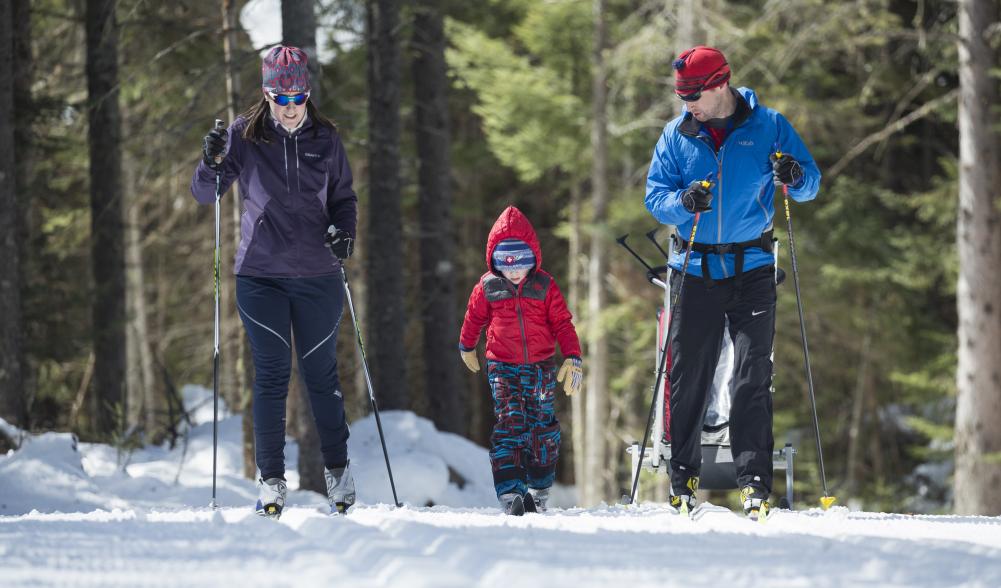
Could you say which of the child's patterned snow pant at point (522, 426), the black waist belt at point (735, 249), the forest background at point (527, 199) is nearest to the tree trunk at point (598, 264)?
the forest background at point (527, 199)

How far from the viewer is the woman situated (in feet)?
18.7

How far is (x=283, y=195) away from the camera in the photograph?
5.75 metres

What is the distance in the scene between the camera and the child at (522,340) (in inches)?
245

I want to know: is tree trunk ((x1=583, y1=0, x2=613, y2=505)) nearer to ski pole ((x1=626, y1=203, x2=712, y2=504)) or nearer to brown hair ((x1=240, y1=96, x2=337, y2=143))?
ski pole ((x1=626, y1=203, x2=712, y2=504))

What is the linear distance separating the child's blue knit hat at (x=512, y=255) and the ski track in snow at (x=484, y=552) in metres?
1.57

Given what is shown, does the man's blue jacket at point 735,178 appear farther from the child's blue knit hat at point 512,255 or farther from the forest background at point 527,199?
the forest background at point 527,199

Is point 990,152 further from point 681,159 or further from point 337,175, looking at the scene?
point 337,175

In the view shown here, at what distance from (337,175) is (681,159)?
5.89 feet

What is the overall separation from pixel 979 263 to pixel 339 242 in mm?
10024

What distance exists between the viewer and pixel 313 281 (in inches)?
229

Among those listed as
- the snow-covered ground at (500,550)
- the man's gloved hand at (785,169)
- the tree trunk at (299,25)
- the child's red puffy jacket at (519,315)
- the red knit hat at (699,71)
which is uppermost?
the tree trunk at (299,25)

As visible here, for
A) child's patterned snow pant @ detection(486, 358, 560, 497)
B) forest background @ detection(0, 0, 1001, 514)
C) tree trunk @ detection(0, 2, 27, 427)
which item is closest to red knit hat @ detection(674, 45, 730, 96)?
child's patterned snow pant @ detection(486, 358, 560, 497)

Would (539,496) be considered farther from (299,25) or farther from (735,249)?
(299,25)

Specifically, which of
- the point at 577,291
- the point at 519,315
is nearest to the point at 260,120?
the point at 519,315
